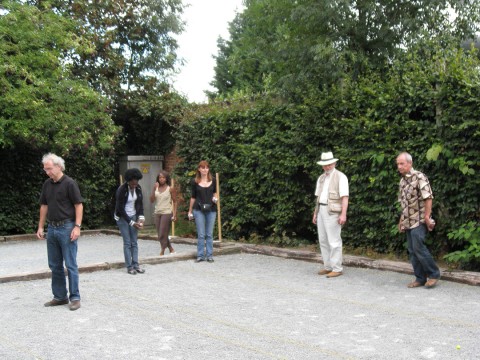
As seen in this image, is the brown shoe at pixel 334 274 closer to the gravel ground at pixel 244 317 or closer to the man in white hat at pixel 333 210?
the man in white hat at pixel 333 210

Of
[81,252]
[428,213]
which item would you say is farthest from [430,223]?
[81,252]

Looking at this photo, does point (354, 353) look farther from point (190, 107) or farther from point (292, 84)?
point (190, 107)

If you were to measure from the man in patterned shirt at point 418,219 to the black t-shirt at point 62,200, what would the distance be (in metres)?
4.27

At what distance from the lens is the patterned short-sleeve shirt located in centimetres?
759

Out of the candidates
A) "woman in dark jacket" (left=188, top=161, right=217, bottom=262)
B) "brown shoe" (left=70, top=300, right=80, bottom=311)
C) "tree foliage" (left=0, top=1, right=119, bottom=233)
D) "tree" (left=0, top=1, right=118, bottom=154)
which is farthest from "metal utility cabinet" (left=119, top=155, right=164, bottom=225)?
"brown shoe" (left=70, top=300, right=80, bottom=311)

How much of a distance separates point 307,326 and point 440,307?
5.79 ft

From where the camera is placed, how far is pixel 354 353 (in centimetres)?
504

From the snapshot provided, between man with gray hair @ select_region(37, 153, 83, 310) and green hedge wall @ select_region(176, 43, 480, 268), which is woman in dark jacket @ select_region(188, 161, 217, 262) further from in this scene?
man with gray hair @ select_region(37, 153, 83, 310)

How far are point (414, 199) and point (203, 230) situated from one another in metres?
4.17

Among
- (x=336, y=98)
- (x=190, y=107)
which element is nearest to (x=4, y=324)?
(x=336, y=98)

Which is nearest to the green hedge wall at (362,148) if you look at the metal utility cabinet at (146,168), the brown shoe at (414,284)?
the brown shoe at (414,284)

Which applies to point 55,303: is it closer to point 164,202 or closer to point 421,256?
point 164,202

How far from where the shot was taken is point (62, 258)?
7.13 m

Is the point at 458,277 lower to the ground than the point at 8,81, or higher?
lower
